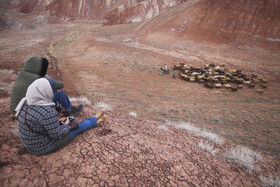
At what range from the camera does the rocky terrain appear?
2229mm

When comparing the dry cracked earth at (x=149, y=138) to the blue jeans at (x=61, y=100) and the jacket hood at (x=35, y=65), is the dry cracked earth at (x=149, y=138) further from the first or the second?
the jacket hood at (x=35, y=65)

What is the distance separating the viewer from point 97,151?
2.47m

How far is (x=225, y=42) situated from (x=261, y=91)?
13.6m

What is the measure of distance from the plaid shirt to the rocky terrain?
204 millimetres

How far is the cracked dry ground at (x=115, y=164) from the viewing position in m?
2.00

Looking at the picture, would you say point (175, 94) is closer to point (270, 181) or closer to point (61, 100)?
point (270, 181)

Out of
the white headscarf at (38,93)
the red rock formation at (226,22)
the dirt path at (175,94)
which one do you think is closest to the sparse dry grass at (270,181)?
the dirt path at (175,94)

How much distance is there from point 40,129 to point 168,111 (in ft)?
16.9

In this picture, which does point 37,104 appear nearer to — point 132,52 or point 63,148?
point 63,148

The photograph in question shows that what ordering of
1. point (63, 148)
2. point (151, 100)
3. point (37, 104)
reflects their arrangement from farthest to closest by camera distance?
point (151, 100), point (63, 148), point (37, 104)

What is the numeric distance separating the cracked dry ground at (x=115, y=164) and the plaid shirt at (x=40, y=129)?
7.7 inches

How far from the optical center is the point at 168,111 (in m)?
6.41

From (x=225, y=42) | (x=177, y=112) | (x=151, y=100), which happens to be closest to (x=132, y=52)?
(x=151, y=100)

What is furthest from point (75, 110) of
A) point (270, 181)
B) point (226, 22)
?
point (226, 22)
